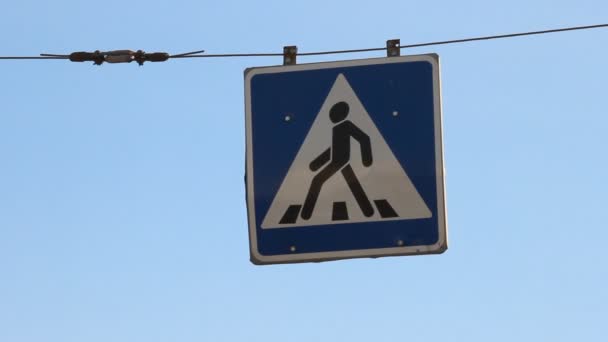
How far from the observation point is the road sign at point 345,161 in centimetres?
675

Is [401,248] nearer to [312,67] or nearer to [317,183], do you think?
[317,183]

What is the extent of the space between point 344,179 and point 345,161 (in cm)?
10

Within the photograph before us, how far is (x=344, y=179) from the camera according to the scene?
6789mm

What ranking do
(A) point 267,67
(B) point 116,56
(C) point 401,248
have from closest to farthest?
(C) point 401,248
(A) point 267,67
(B) point 116,56

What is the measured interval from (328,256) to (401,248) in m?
0.39

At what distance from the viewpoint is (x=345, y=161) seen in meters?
6.82

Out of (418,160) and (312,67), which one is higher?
(312,67)

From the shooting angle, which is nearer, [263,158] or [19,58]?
[263,158]

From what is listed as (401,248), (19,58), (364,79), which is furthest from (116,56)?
(401,248)

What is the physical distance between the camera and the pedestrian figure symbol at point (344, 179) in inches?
267

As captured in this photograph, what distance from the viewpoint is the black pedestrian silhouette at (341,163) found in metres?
6.77

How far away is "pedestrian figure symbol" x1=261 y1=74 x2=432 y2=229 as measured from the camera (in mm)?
6770

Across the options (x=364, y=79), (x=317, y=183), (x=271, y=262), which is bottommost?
(x=271, y=262)

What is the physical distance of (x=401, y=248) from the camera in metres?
6.75
